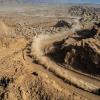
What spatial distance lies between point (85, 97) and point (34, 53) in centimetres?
1373

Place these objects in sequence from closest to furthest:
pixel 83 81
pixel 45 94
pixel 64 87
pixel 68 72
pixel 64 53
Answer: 1. pixel 45 94
2. pixel 64 87
3. pixel 83 81
4. pixel 68 72
5. pixel 64 53

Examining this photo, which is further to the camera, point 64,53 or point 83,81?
point 64,53

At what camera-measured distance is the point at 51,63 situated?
34.5 metres

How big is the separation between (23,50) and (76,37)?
303 inches

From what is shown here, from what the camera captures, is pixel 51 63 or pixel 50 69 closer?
pixel 50 69

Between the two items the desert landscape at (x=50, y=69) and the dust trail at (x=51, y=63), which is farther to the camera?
the dust trail at (x=51, y=63)

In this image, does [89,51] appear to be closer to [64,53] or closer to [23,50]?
[64,53]

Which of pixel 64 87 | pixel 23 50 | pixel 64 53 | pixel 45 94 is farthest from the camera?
pixel 23 50

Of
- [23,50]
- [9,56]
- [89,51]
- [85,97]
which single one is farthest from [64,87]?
[23,50]

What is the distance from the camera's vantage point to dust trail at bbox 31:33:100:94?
2793 cm

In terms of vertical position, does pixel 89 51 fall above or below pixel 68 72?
above

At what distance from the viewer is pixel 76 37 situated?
4100 centimetres

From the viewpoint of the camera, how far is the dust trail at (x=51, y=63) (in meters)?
27.9

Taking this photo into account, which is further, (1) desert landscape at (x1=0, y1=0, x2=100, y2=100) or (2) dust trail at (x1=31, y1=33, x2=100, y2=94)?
(2) dust trail at (x1=31, y1=33, x2=100, y2=94)
